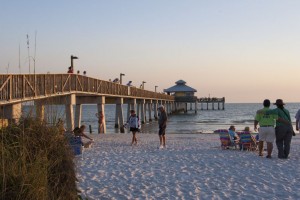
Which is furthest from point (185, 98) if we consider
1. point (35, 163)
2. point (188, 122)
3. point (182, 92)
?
point (35, 163)

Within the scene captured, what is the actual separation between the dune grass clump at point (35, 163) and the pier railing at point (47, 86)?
2879 mm

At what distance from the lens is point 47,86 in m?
18.2

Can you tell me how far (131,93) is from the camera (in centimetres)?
3878

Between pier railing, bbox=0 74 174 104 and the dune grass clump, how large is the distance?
2879mm

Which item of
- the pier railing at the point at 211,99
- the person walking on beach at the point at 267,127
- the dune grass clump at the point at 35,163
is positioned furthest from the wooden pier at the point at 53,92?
the pier railing at the point at 211,99

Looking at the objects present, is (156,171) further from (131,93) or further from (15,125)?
(131,93)

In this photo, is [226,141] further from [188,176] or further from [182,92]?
[182,92]

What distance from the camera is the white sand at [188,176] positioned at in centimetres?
671

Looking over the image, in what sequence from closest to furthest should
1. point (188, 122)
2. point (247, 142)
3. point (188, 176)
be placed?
point (188, 176) < point (247, 142) < point (188, 122)

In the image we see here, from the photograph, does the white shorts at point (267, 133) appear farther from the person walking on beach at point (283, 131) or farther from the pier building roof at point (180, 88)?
the pier building roof at point (180, 88)

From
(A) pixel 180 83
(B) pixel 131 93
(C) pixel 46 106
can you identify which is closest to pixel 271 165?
(C) pixel 46 106

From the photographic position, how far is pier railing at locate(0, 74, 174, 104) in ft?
45.8

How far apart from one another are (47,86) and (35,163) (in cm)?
1439

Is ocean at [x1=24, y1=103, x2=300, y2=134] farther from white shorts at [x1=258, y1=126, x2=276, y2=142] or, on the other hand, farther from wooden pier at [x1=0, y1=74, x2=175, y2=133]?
white shorts at [x1=258, y1=126, x2=276, y2=142]
